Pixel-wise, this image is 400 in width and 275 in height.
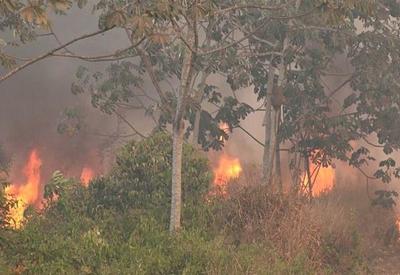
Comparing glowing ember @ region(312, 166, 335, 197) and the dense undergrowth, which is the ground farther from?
glowing ember @ region(312, 166, 335, 197)

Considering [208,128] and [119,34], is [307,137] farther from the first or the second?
[119,34]

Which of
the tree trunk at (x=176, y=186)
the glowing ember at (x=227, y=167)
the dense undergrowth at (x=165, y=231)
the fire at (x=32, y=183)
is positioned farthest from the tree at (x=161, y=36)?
the fire at (x=32, y=183)

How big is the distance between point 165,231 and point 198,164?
2.62 m

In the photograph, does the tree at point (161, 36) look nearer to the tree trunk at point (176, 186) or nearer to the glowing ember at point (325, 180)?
the tree trunk at point (176, 186)

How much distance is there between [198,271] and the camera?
9.01m

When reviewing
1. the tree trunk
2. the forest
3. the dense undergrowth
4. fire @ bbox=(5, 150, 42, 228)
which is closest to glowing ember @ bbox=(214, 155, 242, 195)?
the forest

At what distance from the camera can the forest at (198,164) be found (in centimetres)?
890

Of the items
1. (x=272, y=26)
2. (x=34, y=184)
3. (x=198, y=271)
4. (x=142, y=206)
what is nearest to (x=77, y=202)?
(x=142, y=206)

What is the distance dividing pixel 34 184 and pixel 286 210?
44.5 ft

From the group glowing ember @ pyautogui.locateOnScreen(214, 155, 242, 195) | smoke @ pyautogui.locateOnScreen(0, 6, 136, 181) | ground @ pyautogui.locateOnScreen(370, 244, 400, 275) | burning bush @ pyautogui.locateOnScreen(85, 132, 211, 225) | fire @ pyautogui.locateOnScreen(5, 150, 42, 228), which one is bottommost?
ground @ pyautogui.locateOnScreen(370, 244, 400, 275)

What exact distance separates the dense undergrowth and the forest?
0.10 ft

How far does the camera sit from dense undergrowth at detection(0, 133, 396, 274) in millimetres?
8992

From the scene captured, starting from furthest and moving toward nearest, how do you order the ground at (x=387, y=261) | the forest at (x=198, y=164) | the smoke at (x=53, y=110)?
the smoke at (x=53, y=110) → the ground at (x=387, y=261) → the forest at (x=198, y=164)

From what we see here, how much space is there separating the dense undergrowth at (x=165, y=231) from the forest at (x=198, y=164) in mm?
30
